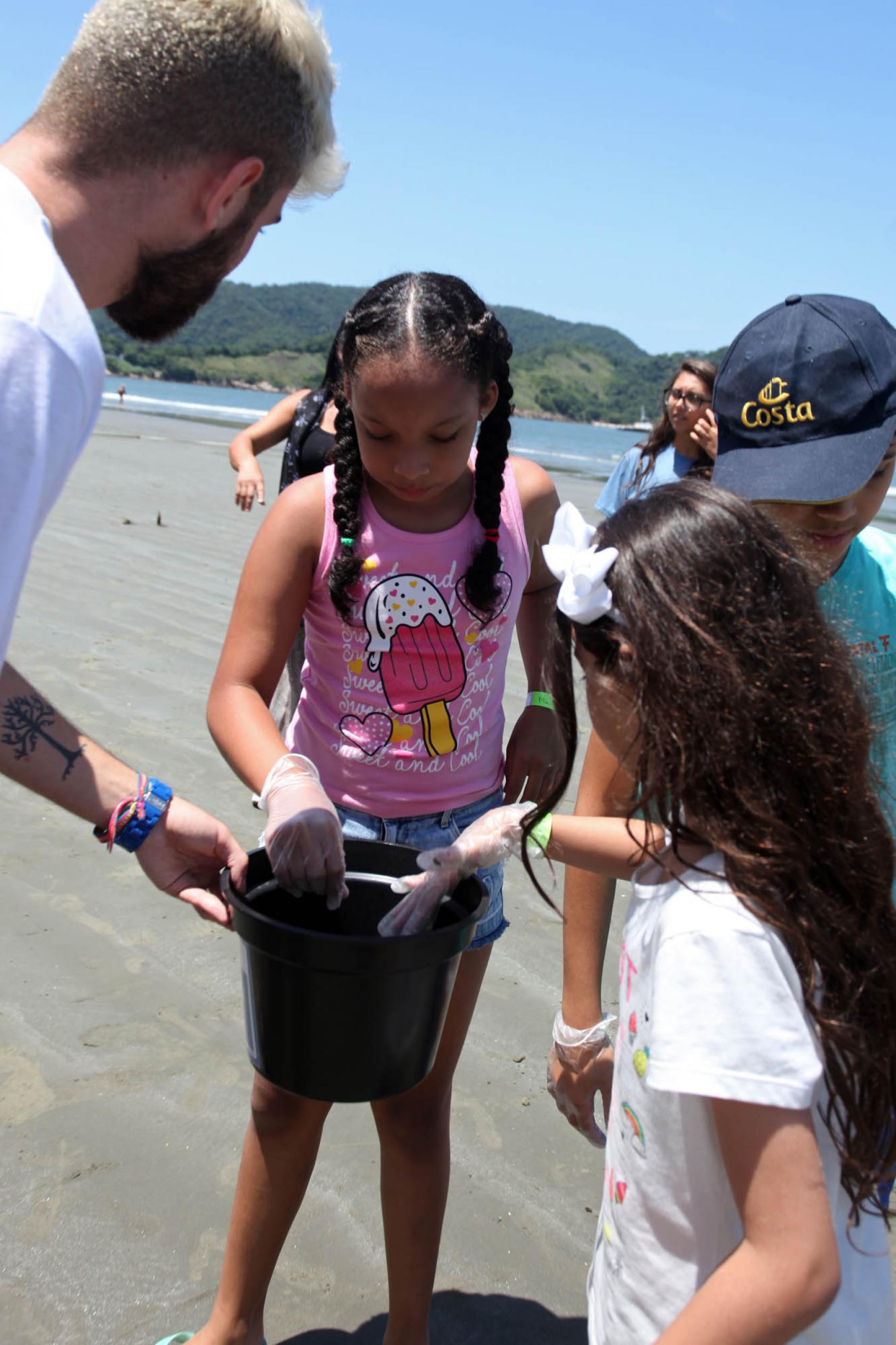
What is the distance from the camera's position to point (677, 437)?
486 centimetres

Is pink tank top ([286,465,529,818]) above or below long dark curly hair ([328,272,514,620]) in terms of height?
below

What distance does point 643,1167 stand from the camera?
1292mm

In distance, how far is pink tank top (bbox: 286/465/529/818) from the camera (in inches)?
80.2

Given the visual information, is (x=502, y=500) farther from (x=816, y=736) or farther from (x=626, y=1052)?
(x=626, y=1052)

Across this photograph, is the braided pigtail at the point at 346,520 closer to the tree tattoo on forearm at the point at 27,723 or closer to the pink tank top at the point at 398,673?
the pink tank top at the point at 398,673

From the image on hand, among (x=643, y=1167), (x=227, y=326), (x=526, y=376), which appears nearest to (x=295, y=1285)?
(x=643, y=1167)

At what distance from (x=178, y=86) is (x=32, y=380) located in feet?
1.83

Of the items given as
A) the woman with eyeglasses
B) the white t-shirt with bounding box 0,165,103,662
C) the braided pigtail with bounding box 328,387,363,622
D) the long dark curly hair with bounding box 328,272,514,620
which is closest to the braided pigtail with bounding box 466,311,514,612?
the long dark curly hair with bounding box 328,272,514,620

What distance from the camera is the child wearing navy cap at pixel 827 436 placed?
1.73 meters

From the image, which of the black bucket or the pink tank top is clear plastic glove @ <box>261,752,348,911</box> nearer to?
the black bucket

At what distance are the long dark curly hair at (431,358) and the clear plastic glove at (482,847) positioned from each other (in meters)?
0.49

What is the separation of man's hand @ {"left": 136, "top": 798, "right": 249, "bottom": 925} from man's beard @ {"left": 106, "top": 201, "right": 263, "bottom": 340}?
2.74 feet

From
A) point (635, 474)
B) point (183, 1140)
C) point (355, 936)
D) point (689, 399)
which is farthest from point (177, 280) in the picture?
point (635, 474)

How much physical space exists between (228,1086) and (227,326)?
15579 centimetres
